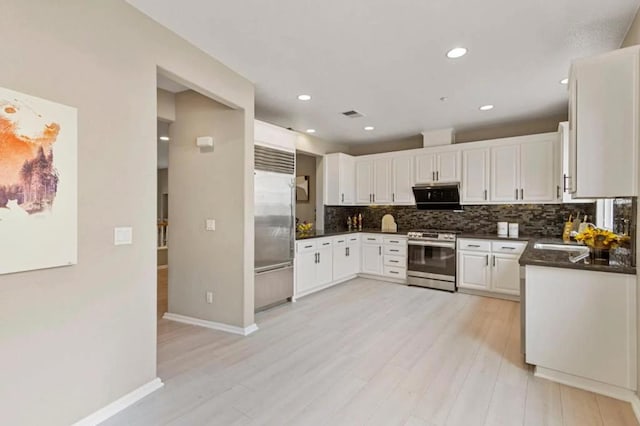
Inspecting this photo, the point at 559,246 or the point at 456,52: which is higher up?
the point at 456,52

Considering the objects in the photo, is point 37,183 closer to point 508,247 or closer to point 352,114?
point 352,114

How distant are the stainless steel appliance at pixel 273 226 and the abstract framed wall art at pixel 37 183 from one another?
2042 millimetres

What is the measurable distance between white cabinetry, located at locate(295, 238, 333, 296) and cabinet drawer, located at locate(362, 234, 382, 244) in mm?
955

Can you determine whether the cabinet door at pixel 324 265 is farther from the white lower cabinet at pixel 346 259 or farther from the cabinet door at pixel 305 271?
the cabinet door at pixel 305 271

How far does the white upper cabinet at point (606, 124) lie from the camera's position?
81.6 inches

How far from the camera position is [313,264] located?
481 cm

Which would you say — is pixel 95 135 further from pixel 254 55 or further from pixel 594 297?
pixel 594 297

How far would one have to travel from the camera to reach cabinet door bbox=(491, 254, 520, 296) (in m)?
4.41

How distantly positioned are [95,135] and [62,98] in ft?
0.82

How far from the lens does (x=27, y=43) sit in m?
1.62

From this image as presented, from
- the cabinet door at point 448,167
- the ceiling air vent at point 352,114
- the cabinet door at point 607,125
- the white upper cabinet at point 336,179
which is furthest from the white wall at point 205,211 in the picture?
the cabinet door at point 448,167

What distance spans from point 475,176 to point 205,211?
4194mm

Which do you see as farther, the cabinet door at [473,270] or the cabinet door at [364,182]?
the cabinet door at [364,182]

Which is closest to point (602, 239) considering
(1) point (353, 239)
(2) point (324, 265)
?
(2) point (324, 265)
